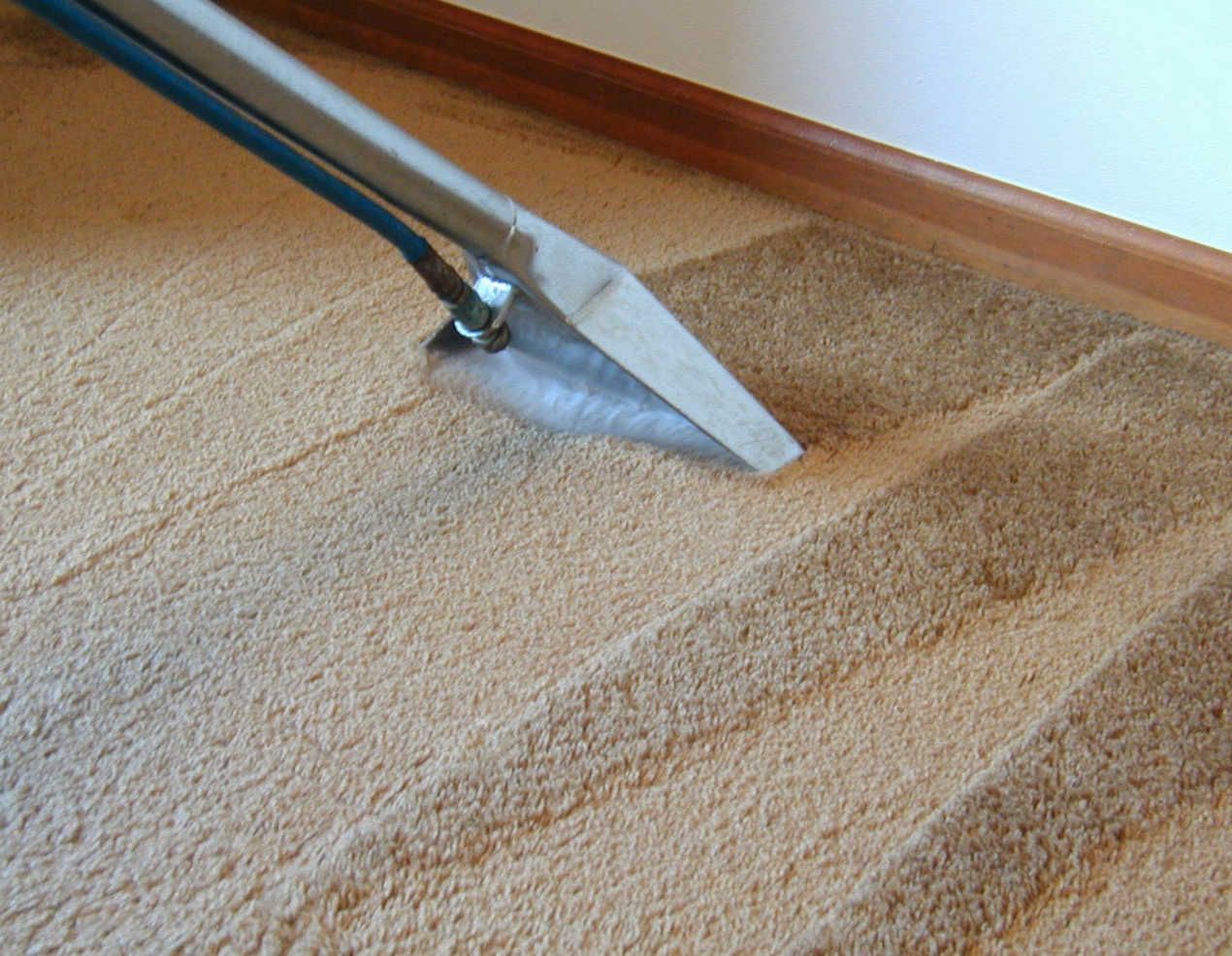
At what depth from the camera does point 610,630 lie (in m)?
0.67

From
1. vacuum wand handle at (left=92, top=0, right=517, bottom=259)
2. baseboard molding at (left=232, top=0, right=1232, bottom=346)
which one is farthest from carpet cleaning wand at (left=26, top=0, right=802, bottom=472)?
baseboard molding at (left=232, top=0, right=1232, bottom=346)

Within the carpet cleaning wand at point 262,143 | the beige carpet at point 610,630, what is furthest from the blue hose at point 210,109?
the beige carpet at point 610,630

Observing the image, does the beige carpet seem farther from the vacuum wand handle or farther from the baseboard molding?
the vacuum wand handle

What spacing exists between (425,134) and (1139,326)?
2.58 feet

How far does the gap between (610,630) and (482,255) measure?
0.27 meters

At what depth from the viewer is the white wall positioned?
0.84m

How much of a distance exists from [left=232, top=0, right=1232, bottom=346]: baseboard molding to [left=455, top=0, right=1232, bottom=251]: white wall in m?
0.02

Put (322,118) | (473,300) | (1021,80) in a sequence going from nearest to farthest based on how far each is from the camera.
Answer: (322,118) < (473,300) < (1021,80)

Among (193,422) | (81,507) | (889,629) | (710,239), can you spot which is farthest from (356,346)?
(889,629)

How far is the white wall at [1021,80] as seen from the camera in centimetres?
84

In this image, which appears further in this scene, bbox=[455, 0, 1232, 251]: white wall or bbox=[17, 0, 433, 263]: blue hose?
bbox=[455, 0, 1232, 251]: white wall

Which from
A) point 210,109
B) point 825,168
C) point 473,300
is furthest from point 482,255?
point 825,168

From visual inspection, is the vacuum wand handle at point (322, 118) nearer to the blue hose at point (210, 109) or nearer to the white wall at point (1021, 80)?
the blue hose at point (210, 109)

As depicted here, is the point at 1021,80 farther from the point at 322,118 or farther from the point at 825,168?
the point at 322,118
